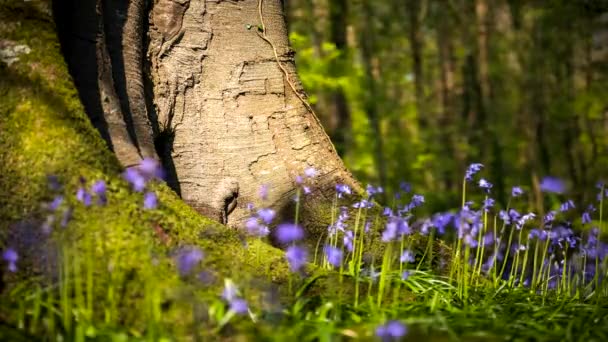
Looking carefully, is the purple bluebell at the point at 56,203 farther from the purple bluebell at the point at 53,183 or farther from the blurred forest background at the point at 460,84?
the blurred forest background at the point at 460,84

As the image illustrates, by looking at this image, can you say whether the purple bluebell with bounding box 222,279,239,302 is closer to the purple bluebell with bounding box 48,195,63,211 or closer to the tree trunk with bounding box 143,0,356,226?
the purple bluebell with bounding box 48,195,63,211

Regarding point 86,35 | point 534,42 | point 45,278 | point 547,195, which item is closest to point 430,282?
point 45,278

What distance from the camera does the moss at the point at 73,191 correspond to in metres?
2.42

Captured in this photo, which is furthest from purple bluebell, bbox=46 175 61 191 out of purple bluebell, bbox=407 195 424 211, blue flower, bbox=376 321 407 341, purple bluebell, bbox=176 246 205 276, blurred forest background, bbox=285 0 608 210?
blurred forest background, bbox=285 0 608 210

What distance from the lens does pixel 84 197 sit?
2396 mm

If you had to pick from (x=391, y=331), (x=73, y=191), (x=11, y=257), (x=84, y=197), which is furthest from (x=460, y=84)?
(x=391, y=331)

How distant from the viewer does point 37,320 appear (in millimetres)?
2207

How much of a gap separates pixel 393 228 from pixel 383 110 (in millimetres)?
13718

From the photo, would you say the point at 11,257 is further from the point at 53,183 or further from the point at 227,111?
the point at 227,111

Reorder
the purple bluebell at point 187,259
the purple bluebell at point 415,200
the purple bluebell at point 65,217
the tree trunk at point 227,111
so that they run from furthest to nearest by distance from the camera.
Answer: the tree trunk at point 227,111, the purple bluebell at point 415,200, the purple bluebell at point 65,217, the purple bluebell at point 187,259

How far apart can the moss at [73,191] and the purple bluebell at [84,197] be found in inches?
2.1

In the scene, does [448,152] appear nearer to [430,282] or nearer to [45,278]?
[430,282]

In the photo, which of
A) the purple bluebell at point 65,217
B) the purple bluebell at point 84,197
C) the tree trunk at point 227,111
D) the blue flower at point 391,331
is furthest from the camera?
the tree trunk at point 227,111

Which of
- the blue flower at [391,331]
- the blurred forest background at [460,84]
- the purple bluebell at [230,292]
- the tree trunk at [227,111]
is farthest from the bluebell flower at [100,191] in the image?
the blurred forest background at [460,84]
